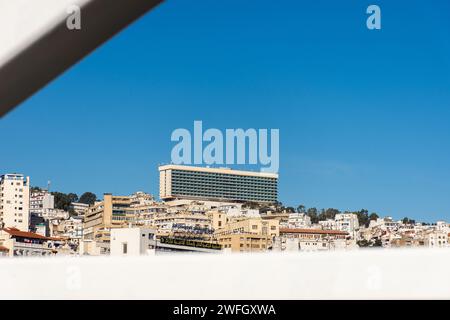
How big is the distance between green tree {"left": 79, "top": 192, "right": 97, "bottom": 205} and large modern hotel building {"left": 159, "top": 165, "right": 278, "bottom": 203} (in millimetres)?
362

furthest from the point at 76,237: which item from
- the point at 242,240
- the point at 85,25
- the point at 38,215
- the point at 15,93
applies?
the point at 85,25

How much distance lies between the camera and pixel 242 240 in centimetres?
175

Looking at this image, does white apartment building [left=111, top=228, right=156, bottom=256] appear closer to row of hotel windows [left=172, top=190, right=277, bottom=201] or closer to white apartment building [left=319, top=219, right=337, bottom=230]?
row of hotel windows [left=172, top=190, right=277, bottom=201]

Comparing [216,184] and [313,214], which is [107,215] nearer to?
[216,184]

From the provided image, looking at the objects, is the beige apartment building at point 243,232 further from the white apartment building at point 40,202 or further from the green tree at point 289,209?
the white apartment building at point 40,202

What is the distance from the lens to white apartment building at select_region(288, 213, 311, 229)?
1929 millimetres

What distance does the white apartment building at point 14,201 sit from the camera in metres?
A: 1.93

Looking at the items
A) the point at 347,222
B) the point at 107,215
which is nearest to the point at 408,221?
the point at 347,222

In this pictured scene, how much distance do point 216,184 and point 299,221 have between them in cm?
35

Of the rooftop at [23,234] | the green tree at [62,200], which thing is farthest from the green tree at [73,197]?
the rooftop at [23,234]

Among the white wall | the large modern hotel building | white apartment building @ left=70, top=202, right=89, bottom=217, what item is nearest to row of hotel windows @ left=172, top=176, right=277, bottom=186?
the large modern hotel building
